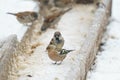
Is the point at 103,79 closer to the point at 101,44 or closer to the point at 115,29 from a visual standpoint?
the point at 101,44

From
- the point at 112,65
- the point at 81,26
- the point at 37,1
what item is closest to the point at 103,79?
the point at 112,65

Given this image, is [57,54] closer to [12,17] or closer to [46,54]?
[46,54]

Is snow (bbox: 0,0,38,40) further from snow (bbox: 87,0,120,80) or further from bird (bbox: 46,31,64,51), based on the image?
snow (bbox: 87,0,120,80)

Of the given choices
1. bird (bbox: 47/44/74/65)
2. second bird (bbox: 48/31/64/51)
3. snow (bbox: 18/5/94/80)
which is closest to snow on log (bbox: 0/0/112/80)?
snow (bbox: 18/5/94/80)

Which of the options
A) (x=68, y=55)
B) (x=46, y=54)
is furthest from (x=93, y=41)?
(x=46, y=54)

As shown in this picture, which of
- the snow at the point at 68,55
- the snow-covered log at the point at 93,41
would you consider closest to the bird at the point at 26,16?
the snow at the point at 68,55
